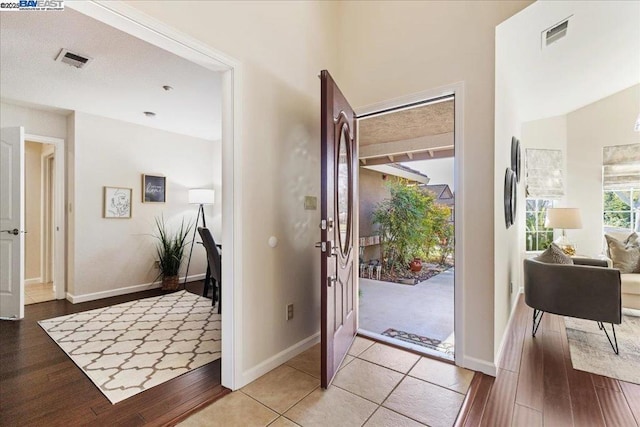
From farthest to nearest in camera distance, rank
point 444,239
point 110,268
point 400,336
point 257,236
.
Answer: point 444,239 → point 110,268 → point 400,336 → point 257,236

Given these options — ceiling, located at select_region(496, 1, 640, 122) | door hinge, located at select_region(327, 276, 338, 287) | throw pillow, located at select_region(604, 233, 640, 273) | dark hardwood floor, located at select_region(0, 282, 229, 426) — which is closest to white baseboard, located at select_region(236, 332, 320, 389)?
dark hardwood floor, located at select_region(0, 282, 229, 426)

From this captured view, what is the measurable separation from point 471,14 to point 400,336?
2.89 m

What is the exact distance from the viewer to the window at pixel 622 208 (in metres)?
4.58

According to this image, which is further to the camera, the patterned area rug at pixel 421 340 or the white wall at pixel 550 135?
the white wall at pixel 550 135

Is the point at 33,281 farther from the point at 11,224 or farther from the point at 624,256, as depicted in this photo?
the point at 624,256

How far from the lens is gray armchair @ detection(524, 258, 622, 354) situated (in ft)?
8.23

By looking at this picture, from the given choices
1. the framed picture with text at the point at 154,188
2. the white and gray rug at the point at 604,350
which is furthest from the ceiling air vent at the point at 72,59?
the white and gray rug at the point at 604,350

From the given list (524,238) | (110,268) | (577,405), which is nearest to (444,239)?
(524,238)

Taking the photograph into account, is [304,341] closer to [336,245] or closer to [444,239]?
[336,245]

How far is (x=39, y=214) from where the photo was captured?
16.3 ft

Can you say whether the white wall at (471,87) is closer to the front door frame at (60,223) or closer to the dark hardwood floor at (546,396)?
the dark hardwood floor at (546,396)

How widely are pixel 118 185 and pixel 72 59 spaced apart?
2058mm

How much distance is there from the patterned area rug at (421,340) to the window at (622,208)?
13.4 feet

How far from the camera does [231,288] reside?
1.95m
